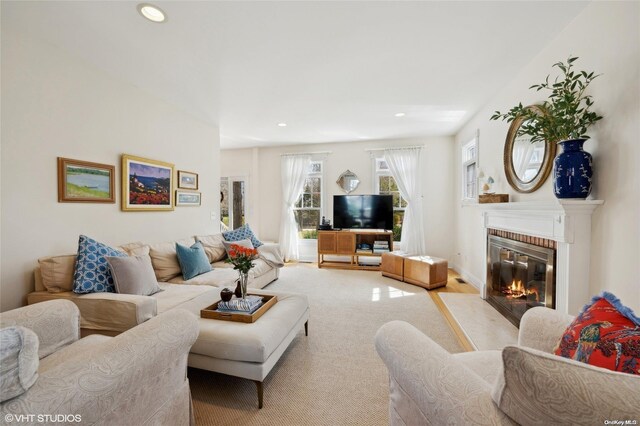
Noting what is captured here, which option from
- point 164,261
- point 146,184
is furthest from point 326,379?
point 146,184

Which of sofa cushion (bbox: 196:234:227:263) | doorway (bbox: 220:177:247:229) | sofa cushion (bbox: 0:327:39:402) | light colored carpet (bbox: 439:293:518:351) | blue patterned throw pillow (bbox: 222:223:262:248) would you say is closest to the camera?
sofa cushion (bbox: 0:327:39:402)

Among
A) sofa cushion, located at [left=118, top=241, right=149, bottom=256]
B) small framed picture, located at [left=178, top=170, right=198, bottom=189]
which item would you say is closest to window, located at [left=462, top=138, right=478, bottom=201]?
small framed picture, located at [left=178, top=170, right=198, bottom=189]

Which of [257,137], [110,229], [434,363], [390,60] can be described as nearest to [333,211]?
[257,137]

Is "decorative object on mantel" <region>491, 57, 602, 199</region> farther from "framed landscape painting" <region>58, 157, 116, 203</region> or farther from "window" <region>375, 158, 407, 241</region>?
"framed landscape painting" <region>58, 157, 116, 203</region>

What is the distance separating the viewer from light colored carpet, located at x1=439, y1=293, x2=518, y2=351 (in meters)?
2.27

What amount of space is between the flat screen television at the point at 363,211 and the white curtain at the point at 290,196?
3.30 feet

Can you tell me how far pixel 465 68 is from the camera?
2.58 metres

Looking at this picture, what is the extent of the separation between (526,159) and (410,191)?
2642 millimetres

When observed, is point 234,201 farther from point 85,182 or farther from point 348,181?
point 85,182

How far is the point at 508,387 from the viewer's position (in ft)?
2.13

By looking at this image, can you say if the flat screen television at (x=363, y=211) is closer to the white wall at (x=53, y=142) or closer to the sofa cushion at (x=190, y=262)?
the sofa cushion at (x=190, y=262)

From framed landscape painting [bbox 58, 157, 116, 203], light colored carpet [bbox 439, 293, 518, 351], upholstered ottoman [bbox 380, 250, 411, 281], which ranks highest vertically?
framed landscape painting [bbox 58, 157, 116, 203]

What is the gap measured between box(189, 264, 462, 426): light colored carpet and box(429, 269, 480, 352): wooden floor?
64mm

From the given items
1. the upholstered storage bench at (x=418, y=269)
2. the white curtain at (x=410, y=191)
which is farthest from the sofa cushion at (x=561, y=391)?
the white curtain at (x=410, y=191)
